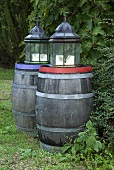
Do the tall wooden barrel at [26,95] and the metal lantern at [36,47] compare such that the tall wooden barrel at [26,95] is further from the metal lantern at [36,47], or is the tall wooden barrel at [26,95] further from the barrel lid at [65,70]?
the barrel lid at [65,70]

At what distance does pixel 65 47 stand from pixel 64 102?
22.8 inches

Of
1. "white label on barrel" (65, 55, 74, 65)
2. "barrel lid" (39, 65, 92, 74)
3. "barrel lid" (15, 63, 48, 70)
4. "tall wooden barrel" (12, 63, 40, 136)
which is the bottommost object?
"tall wooden barrel" (12, 63, 40, 136)

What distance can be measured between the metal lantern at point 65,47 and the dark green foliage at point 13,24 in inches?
310

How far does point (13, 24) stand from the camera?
38.4 feet

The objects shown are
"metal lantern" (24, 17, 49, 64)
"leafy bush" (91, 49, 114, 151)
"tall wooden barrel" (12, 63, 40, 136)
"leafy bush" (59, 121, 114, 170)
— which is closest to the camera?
"leafy bush" (59, 121, 114, 170)

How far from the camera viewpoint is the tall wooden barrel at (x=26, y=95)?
14.0 feet

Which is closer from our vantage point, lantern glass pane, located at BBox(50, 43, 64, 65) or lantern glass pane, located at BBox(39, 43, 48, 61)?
lantern glass pane, located at BBox(50, 43, 64, 65)

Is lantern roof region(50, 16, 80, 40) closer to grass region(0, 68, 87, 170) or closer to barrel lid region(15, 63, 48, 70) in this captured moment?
barrel lid region(15, 63, 48, 70)

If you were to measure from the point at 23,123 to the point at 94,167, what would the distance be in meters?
1.42

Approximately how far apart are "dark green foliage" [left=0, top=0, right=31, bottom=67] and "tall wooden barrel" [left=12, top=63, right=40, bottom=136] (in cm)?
719

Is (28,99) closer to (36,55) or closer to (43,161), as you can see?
(36,55)

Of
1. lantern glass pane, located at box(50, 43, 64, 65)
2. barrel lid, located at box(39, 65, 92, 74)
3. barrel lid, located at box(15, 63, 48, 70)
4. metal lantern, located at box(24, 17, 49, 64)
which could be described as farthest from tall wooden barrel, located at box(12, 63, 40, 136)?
barrel lid, located at box(39, 65, 92, 74)

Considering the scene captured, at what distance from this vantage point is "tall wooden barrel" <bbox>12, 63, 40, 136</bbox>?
14.0 ft

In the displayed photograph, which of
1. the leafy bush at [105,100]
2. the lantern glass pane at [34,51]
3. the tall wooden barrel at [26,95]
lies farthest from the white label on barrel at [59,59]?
the lantern glass pane at [34,51]
